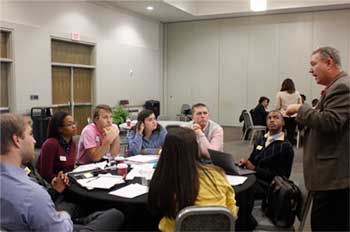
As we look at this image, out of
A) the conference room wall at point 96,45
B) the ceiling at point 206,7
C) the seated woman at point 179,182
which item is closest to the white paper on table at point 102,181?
the seated woman at point 179,182

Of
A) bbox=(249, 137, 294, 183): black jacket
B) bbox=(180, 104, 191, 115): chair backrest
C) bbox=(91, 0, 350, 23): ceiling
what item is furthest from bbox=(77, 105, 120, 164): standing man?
bbox=(180, 104, 191, 115): chair backrest

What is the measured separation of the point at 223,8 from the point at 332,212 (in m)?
8.78

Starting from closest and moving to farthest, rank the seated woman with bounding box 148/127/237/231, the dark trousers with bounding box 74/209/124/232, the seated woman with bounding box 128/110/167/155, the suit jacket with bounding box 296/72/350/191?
the seated woman with bounding box 148/127/237/231 → the suit jacket with bounding box 296/72/350/191 → the dark trousers with bounding box 74/209/124/232 → the seated woman with bounding box 128/110/167/155

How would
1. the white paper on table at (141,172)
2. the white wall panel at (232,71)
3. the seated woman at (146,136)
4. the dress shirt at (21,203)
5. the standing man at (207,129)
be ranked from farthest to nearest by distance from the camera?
the white wall panel at (232,71) < the seated woman at (146,136) < the standing man at (207,129) < the white paper on table at (141,172) < the dress shirt at (21,203)

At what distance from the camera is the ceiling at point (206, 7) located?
8.94 metres

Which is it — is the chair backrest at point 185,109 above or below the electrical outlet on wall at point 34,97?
below

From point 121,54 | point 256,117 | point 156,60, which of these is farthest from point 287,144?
point 156,60

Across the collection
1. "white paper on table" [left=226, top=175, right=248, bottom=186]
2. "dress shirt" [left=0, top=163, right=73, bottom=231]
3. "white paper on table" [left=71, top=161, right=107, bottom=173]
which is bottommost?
"white paper on table" [left=226, top=175, right=248, bottom=186]

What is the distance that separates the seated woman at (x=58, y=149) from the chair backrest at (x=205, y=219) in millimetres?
1536

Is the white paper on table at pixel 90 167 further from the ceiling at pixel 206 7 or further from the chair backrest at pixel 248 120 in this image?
the ceiling at pixel 206 7

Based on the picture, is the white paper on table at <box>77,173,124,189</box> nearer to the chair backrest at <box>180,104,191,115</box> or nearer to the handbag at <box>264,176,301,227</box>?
the handbag at <box>264,176,301,227</box>

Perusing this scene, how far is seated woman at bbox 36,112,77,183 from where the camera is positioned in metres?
2.82

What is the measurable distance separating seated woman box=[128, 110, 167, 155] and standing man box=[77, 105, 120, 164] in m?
0.22

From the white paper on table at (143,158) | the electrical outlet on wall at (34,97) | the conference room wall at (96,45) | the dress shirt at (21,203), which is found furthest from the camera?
the electrical outlet on wall at (34,97)
